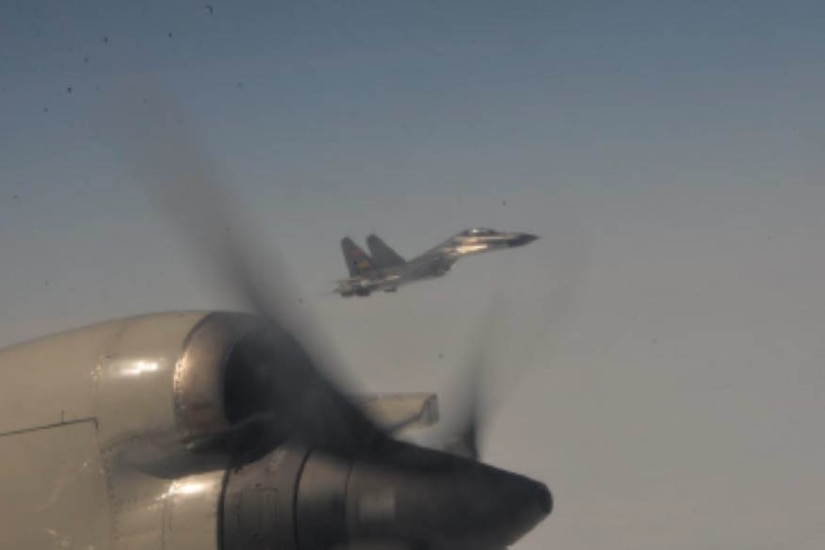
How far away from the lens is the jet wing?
7.86 metres

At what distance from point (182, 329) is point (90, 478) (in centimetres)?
119

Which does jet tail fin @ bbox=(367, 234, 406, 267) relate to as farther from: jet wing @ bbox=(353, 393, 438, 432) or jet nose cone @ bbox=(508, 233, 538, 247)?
jet wing @ bbox=(353, 393, 438, 432)

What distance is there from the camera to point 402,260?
68.2 m

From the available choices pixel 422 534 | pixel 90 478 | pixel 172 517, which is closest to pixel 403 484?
pixel 422 534

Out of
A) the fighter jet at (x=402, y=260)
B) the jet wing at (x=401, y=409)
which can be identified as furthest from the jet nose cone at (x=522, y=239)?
the jet wing at (x=401, y=409)

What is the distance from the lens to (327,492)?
7332mm

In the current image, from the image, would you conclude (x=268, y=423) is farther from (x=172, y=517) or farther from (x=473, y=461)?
(x=473, y=461)

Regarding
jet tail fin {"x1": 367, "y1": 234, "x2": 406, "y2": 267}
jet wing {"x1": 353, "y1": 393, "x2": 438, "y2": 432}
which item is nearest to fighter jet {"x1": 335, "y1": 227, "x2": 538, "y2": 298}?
jet tail fin {"x1": 367, "y1": 234, "x2": 406, "y2": 267}

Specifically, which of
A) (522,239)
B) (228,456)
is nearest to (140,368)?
(228,456)

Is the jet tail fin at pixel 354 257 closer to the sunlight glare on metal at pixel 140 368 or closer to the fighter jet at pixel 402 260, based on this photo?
the fighter jet at pixel 402 260

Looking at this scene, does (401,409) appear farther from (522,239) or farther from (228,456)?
(522,239)

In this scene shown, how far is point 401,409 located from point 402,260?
198 ft

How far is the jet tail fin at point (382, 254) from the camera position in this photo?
68.8 m

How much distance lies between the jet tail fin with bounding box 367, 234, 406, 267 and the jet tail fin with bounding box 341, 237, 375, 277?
568 millimetres
